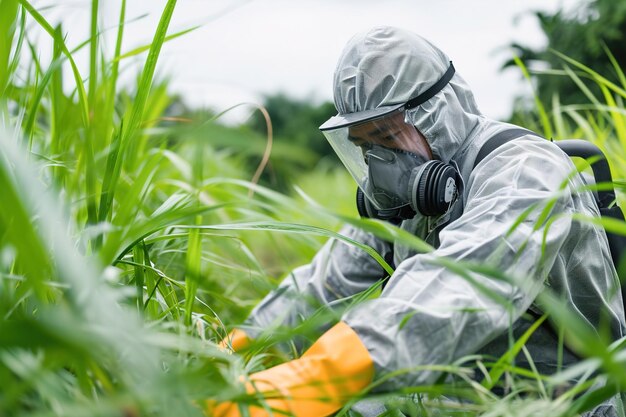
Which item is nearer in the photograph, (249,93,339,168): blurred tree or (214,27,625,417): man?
(214,27,625,417): man

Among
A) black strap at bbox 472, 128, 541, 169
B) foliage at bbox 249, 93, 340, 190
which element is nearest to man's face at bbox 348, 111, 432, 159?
black strap at bbox 472, 128, 541, 169

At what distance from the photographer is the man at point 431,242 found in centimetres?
128

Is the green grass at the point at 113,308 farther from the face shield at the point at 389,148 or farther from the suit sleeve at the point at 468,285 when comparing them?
the face shield at the point at 389,148

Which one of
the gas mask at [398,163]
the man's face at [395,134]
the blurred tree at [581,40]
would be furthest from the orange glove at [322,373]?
the blurred tree at [581,40]

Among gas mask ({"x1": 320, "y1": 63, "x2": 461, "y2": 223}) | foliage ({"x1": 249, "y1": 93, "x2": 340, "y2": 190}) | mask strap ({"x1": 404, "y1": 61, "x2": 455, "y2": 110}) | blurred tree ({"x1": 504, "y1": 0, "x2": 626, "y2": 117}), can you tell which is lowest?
foliage ({"x1": 249, "y1": 93, "x2": 340, "y2": 190})

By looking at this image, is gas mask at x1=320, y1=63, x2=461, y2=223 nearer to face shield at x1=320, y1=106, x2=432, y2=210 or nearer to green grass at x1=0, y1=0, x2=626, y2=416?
face shield at x1=320, y1=106, x2=432, y2=210

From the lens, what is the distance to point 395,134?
1805mm

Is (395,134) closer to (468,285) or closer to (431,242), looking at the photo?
(431,242)

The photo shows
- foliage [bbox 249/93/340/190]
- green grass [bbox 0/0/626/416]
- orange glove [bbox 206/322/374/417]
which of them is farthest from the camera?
foliage [bbox 249/93/340/190]

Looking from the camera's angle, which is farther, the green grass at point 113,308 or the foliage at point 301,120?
the foliage at point 301,120

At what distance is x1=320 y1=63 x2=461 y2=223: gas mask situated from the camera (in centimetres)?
170

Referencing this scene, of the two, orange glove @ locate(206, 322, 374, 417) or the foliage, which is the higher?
orange glove @ locate(206, 322, 374, 417)

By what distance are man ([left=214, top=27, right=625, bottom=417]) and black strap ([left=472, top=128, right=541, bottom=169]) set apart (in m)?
0.02

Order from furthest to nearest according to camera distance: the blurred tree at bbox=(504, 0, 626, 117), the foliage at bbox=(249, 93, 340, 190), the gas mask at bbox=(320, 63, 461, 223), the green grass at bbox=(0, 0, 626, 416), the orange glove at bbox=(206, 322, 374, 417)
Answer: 1. the foliage at bbox=(249, 93, 340, 190)
2. the blurred tree at bbox=(504, 0, 626, 117)
3. the gas mask at bbox=(320, 63, 461, 223)
4. the orange glove at bbox=(206, 322, 374, 417)
5. the green grass at bbox=(0, 0, 626, 416)
